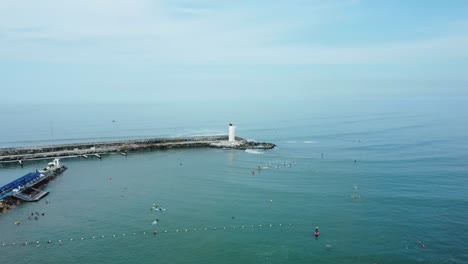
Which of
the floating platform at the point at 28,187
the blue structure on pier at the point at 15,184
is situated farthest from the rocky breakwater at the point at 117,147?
the blue structure on pier at the point at 15,184

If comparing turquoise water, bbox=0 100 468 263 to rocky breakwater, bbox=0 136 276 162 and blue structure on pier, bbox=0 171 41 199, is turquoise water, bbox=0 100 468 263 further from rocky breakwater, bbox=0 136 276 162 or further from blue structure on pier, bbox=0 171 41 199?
rocky breakwater, bbox=0 136 276 162

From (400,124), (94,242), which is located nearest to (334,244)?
(94,242)

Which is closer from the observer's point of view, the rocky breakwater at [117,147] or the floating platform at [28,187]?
the floating platform at [28,187]

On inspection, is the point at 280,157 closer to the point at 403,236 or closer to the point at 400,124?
the point at 403,236

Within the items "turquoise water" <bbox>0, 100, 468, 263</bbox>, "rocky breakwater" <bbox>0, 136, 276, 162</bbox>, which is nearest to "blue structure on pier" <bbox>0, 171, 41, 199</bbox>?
"turquoise water" <bbox>0, 100, 468, 263</bbox>

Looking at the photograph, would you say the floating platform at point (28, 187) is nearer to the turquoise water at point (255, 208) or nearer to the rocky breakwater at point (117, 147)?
the turquoise water at point (255, 208)

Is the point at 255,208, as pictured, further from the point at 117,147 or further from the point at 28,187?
the point at 117,147
